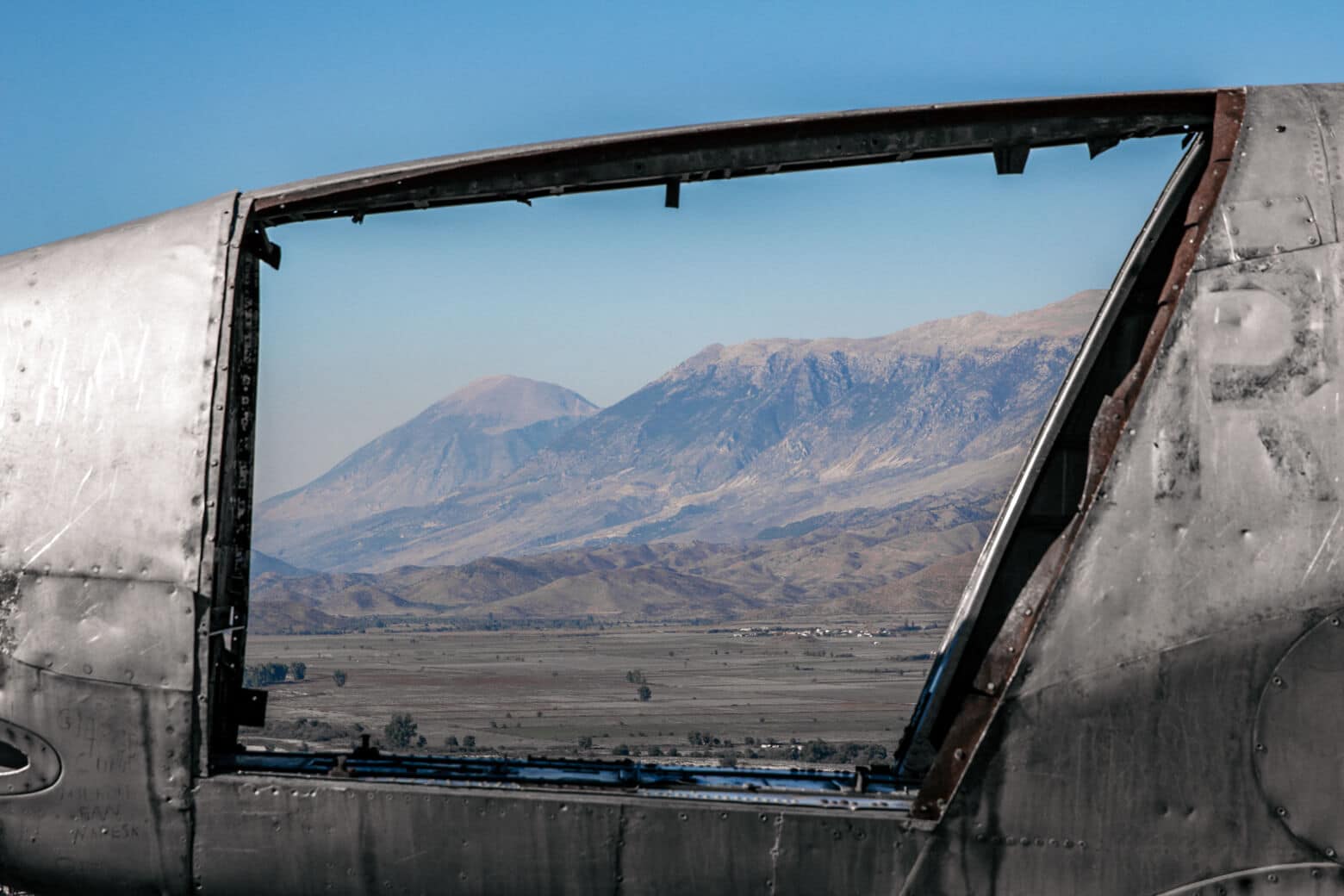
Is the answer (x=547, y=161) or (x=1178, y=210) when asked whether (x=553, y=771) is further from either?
(x=1178, y=210)

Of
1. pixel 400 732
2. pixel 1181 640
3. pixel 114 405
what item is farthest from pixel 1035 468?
pixel 400 732

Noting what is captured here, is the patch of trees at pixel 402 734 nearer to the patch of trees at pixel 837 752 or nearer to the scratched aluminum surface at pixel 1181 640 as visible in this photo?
the patch of trees at pixel 837 752

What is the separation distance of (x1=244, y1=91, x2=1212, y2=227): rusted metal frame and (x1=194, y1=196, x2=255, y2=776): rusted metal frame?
975mm

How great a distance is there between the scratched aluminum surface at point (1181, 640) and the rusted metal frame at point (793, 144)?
4.28 ft

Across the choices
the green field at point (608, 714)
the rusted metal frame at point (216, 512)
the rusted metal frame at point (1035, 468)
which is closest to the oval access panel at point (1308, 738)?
the rusted metal frame at point (1035, 468)

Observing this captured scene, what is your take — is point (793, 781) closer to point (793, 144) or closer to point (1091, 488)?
point (1091, 488)

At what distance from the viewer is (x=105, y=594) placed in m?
7.27

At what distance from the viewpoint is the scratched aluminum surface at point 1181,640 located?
6.83m

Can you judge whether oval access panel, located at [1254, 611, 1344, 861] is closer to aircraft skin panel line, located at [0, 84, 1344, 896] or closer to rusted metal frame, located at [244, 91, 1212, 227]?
aircraft skin panel line, located at [0, 84, 1344, 896]

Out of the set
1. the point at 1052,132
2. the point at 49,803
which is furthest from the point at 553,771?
the point at 1052,132

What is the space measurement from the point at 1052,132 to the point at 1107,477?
1977 millimetres

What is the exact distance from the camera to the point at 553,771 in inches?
316

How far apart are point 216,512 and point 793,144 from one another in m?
3.70

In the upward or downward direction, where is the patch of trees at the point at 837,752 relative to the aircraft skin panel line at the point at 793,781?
downward
